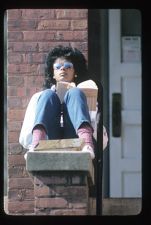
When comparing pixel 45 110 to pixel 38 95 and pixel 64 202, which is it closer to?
pixel 38 95

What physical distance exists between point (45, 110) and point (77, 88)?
20 centimetres

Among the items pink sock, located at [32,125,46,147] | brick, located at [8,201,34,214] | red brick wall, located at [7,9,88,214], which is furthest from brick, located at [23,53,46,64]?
brick, located at [8,201,34,214]

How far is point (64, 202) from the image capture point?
16.2ft

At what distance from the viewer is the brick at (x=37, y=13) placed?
16.8ft

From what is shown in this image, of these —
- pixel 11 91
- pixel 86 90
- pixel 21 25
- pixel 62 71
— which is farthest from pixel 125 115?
pixel 21 25

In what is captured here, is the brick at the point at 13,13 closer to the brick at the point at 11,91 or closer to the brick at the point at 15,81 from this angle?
the brick at the point at 15,81

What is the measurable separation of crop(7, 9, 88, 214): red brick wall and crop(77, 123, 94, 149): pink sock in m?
0.31

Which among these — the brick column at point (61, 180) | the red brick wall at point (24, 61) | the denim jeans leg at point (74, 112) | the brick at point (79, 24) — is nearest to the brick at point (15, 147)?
the red brick wall at point (24, 61)

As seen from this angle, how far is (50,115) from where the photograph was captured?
16.7 feet

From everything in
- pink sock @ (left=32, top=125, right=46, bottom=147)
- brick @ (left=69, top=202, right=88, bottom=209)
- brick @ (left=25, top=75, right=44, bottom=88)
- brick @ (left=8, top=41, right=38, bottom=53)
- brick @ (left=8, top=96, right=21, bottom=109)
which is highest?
brick @ (left=8, top=41, right=38, bottom=53)

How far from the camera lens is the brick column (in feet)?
16.2

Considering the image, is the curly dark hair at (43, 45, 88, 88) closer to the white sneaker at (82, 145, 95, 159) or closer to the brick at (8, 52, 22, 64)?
the brick at (8, 52, 22, 64)

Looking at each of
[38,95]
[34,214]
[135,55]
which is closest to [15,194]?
[34,214]

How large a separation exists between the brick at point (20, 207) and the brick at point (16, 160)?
0.19m
